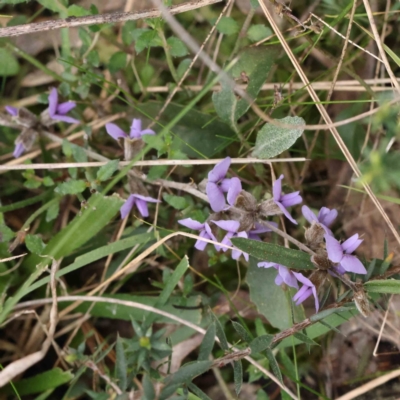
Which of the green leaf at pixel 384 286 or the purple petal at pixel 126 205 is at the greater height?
the purple petal at pixel 126 205

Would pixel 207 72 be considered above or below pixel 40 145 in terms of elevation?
above

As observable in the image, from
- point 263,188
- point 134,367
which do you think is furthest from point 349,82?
point 134,367

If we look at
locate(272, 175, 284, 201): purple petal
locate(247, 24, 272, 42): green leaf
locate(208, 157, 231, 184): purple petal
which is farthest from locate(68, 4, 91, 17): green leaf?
locate(272, 175, 284, 201): purple petal

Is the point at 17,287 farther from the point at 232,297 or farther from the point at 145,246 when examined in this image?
the point at 232,297

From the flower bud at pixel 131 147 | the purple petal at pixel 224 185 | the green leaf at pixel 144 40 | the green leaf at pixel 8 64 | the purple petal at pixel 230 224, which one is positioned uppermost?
the green leaf at pixel 144 40

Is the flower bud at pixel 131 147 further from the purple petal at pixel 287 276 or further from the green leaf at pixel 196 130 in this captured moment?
the purple petal at pixel 287 276

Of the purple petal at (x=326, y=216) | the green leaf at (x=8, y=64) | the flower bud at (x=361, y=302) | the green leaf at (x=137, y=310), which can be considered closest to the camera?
the flower bud at (x=361, y=302)

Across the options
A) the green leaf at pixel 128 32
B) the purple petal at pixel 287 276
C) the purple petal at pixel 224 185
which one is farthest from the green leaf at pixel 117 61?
the purple petal at pixel 287 276
